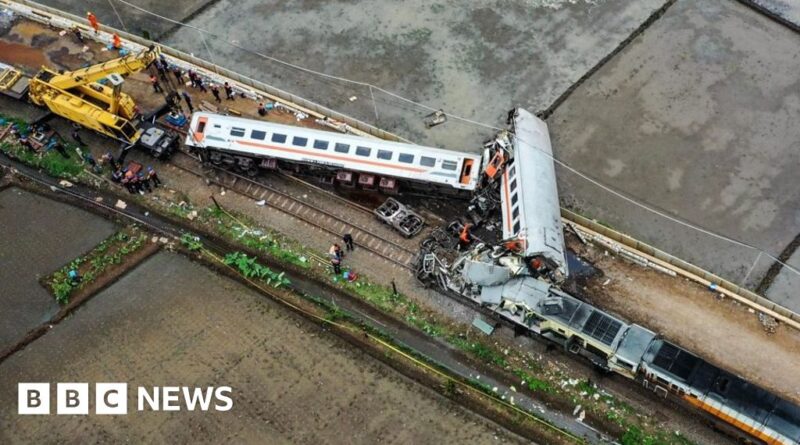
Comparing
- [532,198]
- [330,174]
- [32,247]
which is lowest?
[32,247]

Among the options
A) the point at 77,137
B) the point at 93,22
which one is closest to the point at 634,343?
the point at 77,137

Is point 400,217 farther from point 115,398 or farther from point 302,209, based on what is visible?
point 115,398

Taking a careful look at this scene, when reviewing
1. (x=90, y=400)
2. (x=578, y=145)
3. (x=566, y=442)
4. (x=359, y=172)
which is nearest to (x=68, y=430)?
(x=90, y=400)

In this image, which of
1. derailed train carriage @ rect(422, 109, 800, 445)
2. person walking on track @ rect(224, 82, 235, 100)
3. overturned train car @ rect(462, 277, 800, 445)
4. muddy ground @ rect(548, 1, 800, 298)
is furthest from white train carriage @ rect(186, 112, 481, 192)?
muddy ground @ rect(548, 1, 800, 298)

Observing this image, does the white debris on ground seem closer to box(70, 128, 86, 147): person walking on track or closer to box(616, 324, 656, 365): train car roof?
box(616, 324, 656, 365): train car roof

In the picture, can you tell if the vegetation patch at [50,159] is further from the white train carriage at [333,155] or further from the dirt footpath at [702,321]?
the dirt footpath at [702,321]
